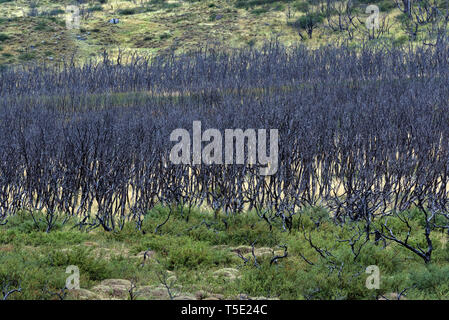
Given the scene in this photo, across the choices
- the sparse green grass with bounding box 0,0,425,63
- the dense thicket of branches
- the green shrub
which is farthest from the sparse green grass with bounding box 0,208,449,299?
the green shrub

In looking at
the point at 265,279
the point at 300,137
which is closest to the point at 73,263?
the point at 265,279

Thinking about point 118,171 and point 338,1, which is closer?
point 118,171

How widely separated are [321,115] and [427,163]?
2.47 meters

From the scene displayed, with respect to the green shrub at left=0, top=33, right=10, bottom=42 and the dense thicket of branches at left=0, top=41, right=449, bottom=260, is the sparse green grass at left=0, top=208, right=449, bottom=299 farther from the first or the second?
the green shrub at left=0, top=33, right=10, bottom=42

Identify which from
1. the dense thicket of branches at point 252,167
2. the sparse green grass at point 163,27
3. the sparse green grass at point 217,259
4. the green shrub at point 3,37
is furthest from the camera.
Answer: the green shrub at point 3,37

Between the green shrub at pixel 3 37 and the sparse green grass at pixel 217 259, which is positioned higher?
the sparse green grass at pixel 217 259

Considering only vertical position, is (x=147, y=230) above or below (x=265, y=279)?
below

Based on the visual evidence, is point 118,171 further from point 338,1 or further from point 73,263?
point 338,1

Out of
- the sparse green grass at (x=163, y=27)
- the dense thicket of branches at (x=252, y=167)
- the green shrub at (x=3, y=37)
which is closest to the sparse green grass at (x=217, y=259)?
the dense thicket of branches at (x=252, y=167)

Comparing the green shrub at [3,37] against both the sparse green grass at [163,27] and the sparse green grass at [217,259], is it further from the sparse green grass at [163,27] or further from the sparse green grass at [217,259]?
the sparse green grass at [217,259]

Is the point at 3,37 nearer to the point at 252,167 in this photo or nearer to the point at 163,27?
the point at 163,27

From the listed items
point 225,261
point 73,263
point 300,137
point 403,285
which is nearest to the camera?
point 403,285

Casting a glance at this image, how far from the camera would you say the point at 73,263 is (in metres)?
5.60

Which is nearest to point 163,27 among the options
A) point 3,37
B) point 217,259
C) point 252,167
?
point 3,37
